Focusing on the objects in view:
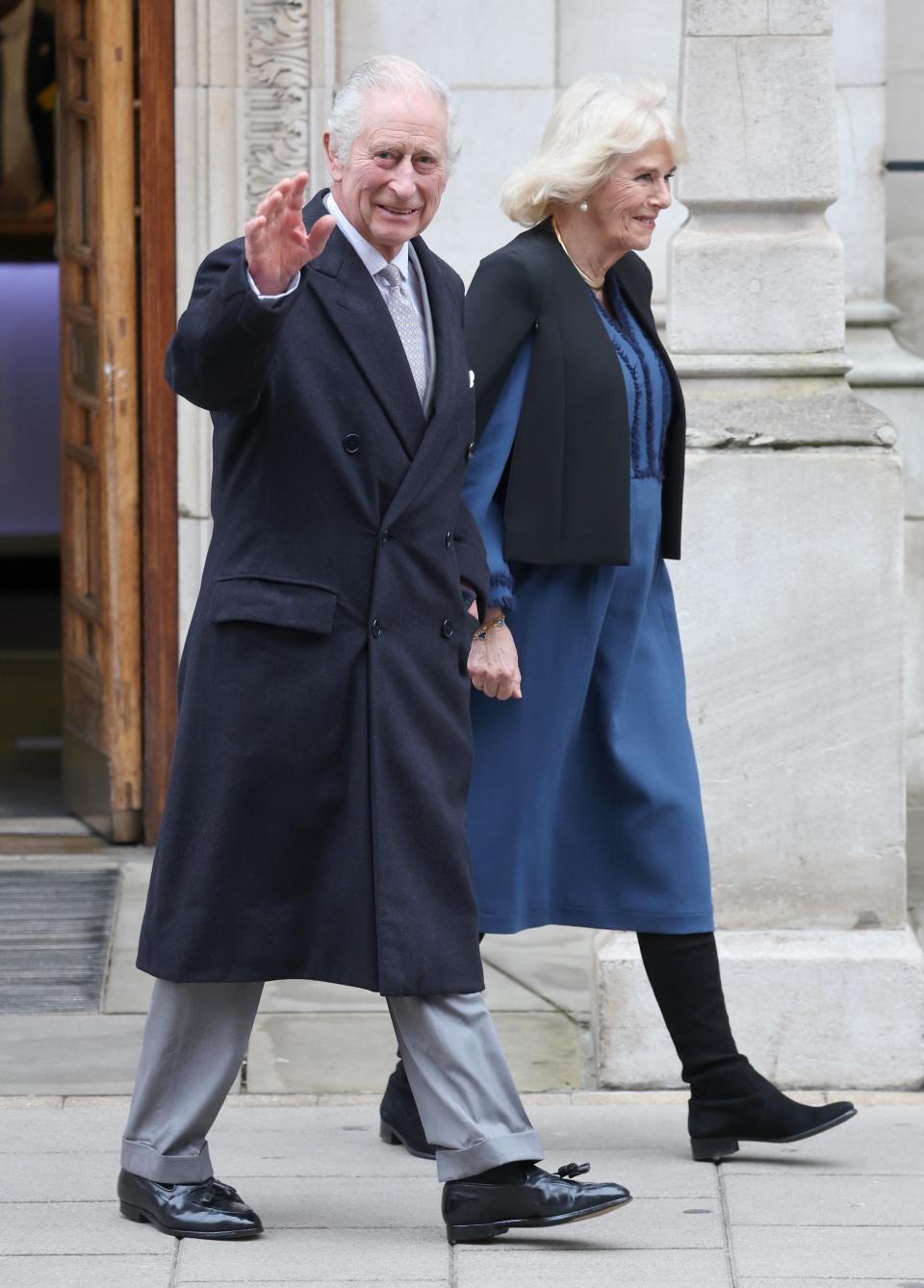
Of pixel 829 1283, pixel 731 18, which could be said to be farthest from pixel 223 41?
pixel 829 1283

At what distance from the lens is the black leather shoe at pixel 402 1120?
14.6 feet

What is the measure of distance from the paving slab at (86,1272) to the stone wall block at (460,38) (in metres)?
3.93

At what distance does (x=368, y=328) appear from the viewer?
3.80 meters

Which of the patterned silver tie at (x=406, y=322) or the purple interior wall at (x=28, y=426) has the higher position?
the patterned silver tie at (x=406, y=322)

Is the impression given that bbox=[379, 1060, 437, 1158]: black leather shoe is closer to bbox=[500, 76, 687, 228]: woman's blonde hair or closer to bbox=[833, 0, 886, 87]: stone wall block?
bbox=[500, 76, 687, 228]: woman's blonde hair

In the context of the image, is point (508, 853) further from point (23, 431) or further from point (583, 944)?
point (23, 431)

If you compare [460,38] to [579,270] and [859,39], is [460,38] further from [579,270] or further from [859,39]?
[579,270]

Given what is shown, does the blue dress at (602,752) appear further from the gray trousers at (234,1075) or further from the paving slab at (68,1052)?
the paving slab at (68,1052)

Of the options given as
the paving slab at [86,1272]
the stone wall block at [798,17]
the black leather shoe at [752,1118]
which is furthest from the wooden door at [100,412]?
the paving slab at [86,1272]

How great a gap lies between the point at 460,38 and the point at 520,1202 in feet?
12.9

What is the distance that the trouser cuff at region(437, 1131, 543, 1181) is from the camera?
382 cm

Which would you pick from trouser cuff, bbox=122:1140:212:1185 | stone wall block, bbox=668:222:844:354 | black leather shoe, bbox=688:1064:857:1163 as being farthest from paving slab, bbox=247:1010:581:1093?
stone wall block, bbox=668:222:844:354

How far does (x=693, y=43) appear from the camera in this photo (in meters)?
4.93

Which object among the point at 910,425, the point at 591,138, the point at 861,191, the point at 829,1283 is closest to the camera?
the point at 829,1283
